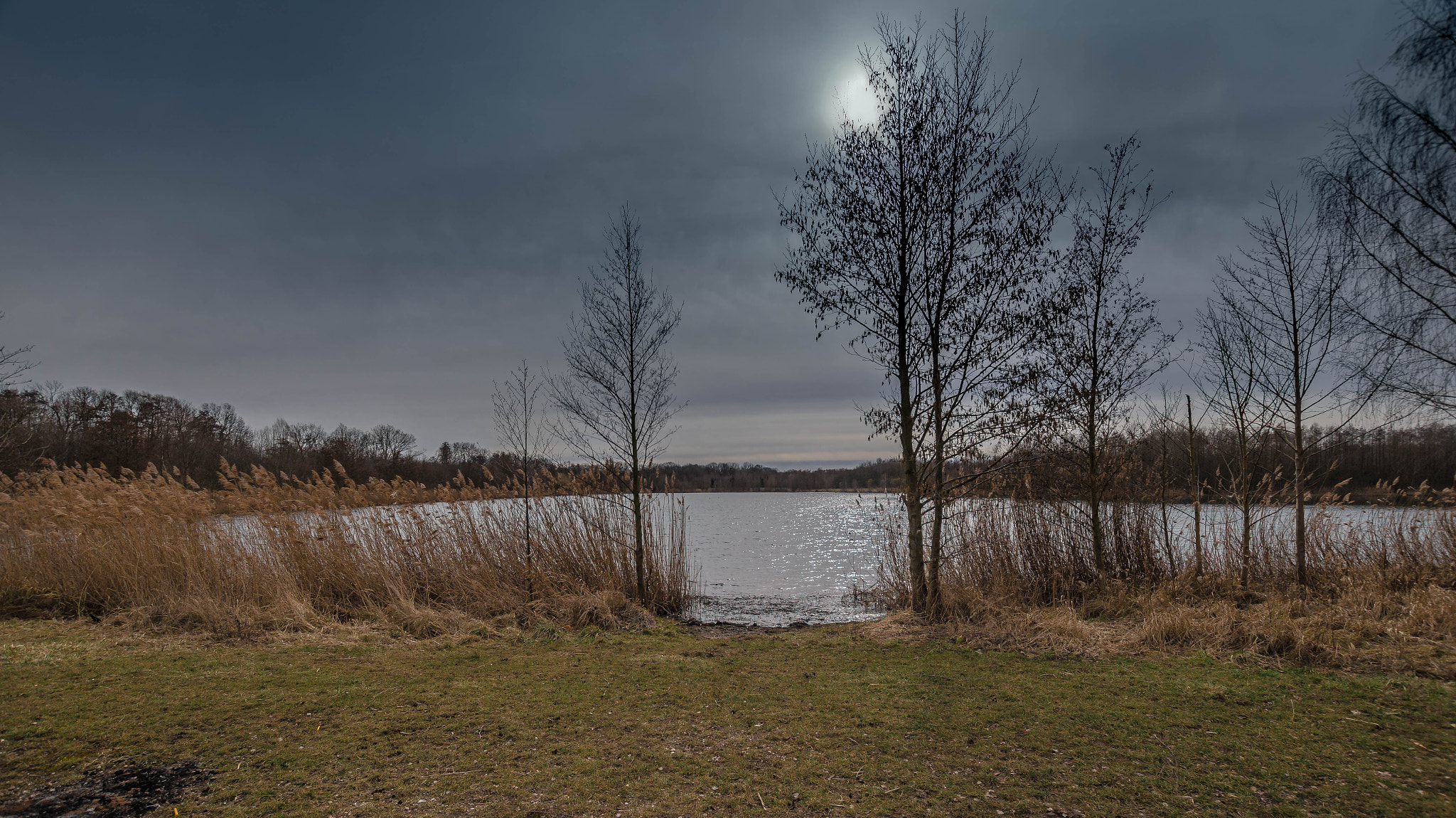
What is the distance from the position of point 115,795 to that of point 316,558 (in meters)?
6.23

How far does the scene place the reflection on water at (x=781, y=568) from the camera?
1032 cm

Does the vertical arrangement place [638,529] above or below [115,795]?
above

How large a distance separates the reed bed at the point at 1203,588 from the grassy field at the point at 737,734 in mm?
799

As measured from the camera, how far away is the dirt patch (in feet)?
9.18

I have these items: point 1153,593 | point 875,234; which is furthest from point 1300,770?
point 875,234

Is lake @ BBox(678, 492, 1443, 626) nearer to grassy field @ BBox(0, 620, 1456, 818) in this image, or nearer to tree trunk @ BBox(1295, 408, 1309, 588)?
tree trunk @ BBox(1295, 408, 1309, 588)

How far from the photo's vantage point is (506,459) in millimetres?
11141

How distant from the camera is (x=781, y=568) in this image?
16609 millimetres

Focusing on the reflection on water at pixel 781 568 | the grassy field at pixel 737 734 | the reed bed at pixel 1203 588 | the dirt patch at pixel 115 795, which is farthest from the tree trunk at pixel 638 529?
the dirt patch at pixel 115 795

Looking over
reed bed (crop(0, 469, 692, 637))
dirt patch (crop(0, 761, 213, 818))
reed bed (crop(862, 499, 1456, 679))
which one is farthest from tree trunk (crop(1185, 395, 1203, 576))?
dirt patch (crop(0, 761, 213, 818))

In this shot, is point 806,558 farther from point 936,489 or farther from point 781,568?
point 936,489

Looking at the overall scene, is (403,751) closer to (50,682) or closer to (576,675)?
(576,675)

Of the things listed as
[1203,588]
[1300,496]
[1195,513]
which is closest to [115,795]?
[1203,588]

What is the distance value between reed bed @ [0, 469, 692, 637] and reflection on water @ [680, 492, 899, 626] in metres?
1.66
